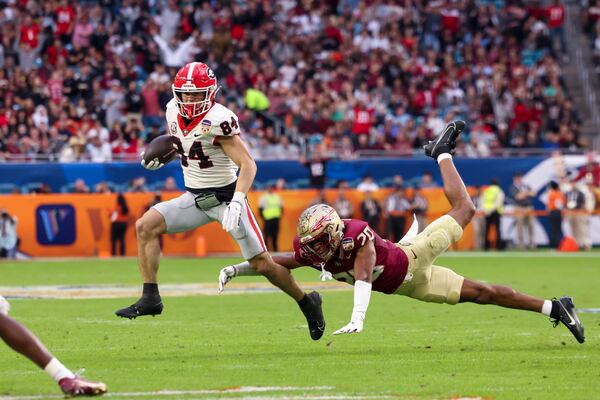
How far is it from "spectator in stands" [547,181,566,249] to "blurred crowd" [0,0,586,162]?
1.83 metres

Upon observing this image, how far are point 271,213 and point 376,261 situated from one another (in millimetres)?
13775

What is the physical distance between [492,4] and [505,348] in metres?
21.0

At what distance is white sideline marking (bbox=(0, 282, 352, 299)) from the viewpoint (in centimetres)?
1362

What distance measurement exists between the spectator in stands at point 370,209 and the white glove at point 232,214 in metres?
14.0

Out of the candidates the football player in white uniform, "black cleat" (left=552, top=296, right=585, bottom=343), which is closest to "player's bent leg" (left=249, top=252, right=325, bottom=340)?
the football player in white uniform

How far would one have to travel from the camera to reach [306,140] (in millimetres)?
23484

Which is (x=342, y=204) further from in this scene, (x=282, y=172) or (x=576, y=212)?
(x=576, y=212)

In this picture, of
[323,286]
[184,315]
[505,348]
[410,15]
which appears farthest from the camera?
[410,15]

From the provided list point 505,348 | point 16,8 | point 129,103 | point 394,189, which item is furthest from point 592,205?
point 505,348

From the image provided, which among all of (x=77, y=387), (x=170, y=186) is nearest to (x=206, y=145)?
(x=77, y=387)

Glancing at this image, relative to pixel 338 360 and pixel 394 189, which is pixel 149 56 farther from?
pixel 338 360

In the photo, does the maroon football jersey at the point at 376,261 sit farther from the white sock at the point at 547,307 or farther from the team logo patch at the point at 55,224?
the team logo patch at the point at 55,224

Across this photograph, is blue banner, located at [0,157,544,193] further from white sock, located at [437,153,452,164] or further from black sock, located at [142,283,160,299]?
black sock, located at [142,283,160,299]

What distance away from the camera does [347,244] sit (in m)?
7.75
